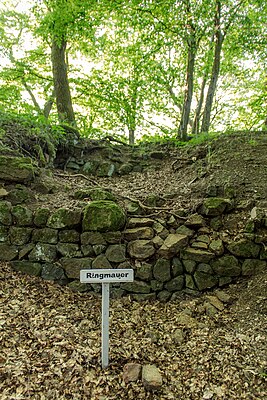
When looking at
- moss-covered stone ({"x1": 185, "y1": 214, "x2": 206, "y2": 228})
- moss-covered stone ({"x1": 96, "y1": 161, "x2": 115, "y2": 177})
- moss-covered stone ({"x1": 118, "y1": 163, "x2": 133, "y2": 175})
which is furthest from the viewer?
moss-covered stone ({"x1": 118, "y1": 163, "x2": 133, "y2": 175})

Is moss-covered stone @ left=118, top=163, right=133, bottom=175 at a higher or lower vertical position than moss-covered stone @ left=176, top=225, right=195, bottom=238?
higher

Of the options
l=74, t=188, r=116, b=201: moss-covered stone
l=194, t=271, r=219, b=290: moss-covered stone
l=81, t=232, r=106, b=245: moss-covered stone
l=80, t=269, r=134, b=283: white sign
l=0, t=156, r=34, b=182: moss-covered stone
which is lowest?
l=194, t=271, r=219, b=290: moss-covered stone

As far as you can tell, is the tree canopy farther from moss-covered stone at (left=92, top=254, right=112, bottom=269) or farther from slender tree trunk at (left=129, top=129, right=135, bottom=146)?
moss-covered stone at (left=92, top=254, right=112, bottom=269)

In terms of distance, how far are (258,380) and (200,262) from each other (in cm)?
163

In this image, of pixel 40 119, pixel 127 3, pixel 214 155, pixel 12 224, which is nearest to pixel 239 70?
pixel 127 3

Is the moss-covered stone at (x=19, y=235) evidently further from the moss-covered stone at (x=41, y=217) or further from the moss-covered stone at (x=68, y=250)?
the moss-covered stone at (x=68, y=250)

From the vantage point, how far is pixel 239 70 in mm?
12570

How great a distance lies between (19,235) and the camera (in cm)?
404

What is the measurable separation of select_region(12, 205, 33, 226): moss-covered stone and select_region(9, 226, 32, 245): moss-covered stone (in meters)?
0.09

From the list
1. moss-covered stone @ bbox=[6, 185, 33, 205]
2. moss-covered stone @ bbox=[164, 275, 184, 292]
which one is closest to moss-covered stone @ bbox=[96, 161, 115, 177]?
moss-covered stone @ bbox=[6, 185, 33, 205]

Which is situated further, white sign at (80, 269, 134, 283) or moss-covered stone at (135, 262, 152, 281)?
moss-covered stone at (135, 262, 152, 281)

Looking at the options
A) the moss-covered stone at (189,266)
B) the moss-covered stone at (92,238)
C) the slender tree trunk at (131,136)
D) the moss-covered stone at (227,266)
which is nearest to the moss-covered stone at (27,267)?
the moss-covered stone at (92,238)

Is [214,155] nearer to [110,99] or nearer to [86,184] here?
[86,184]

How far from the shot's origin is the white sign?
2.65 meters
